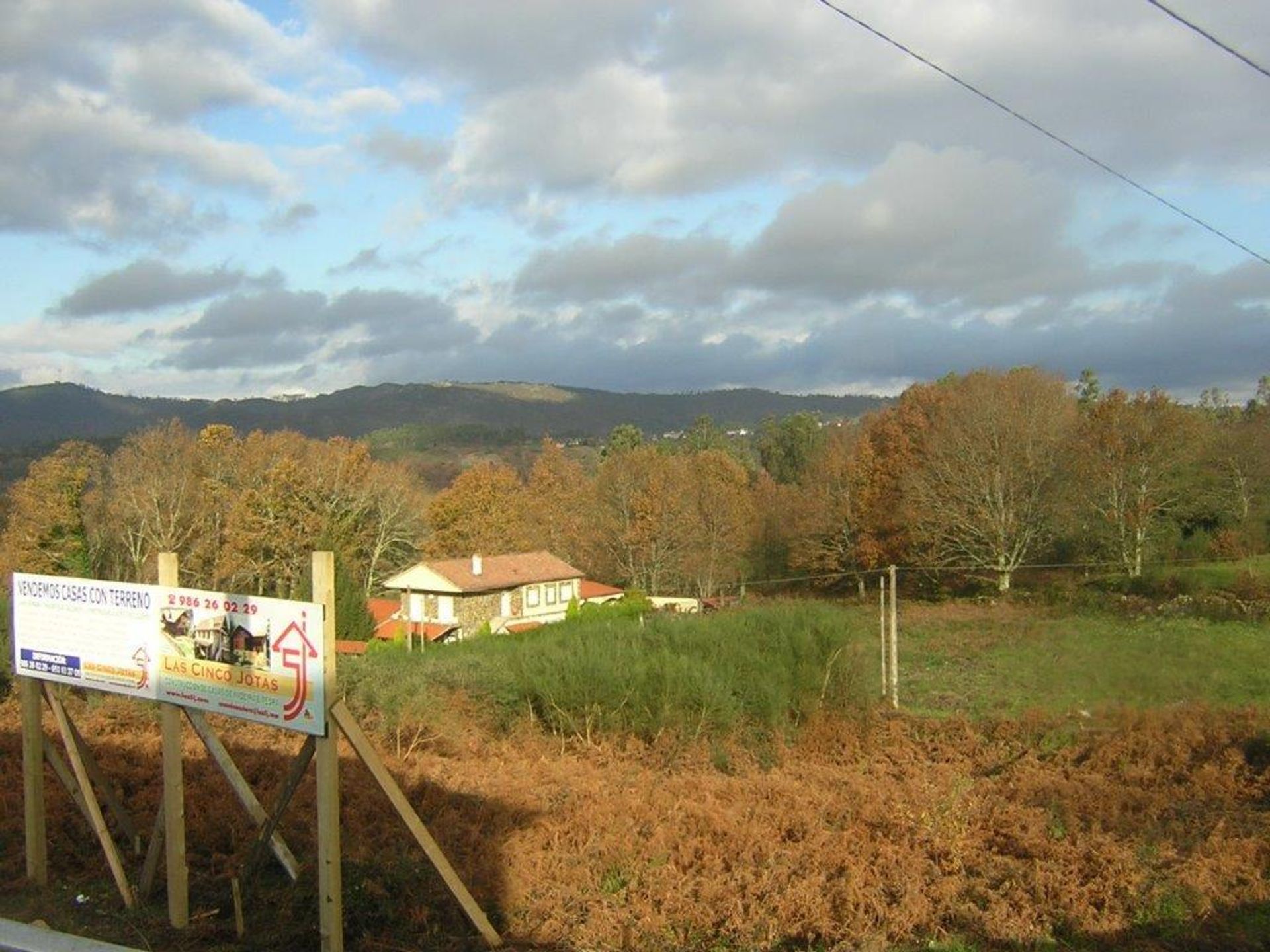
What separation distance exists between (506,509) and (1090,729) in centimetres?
4917

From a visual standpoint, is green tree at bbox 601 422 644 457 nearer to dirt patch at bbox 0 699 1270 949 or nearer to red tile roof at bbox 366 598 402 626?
red tile roof at bbox 366 598 402 626

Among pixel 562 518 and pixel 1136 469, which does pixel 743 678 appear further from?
pixel 562 518

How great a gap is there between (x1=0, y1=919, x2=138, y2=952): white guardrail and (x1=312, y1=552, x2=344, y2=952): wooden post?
2383 mm

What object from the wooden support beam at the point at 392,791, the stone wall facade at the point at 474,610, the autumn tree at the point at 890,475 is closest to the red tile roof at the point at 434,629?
the stone wall facade at the point at 474,610

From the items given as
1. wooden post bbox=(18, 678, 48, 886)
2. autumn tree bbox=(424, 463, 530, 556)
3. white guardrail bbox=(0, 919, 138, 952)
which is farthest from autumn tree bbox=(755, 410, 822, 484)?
white guardrail bbox=(0, 919, 138, 952)

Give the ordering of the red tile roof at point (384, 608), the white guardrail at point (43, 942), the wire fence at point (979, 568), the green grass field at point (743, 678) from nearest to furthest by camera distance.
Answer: the white guardrail at point (43, 942) → the green grass field at point (743, 678) → the wire fence at point (979, 568) → the red tile roof at point (384, 608)

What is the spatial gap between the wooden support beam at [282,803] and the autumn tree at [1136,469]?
3812 cm

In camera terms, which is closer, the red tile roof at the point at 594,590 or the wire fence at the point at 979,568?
the wire fence at the point at 979,568

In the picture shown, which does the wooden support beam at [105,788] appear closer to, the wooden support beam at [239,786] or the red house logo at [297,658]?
the wooden support beam at [239,786]

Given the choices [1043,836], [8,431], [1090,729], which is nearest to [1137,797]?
[1043,836]

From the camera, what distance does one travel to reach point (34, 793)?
6.90m

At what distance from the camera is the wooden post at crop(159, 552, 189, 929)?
6.06m

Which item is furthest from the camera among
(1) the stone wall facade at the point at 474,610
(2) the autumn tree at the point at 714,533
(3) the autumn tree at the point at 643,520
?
(3) the autumn tree at the point at 643,520

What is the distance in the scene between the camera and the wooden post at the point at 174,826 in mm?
6059
